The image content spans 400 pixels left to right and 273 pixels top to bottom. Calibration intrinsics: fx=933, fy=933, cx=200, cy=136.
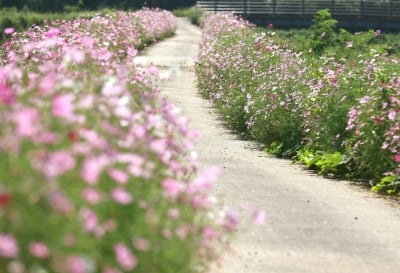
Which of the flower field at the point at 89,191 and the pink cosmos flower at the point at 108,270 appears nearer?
the flower field at the point at 89,191

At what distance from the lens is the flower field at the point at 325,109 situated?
11078 mm

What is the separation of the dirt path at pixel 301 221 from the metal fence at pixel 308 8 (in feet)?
215

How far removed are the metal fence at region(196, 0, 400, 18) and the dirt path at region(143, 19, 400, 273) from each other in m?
65.4

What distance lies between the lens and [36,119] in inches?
132

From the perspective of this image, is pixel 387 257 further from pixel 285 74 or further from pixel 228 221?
pixel 285 74

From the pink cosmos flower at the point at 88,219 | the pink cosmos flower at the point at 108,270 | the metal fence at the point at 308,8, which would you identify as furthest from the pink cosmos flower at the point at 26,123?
the metal fence at the point at 308,8

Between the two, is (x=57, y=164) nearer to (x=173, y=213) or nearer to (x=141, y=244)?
(x=141, y=244)

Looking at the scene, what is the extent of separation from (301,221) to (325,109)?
4.53m

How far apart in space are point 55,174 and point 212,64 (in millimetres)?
19681

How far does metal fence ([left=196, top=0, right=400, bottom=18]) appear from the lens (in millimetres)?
78812

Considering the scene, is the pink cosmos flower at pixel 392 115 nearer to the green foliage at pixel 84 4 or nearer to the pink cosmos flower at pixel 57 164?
the pink cosmos flower at pixel 57 164

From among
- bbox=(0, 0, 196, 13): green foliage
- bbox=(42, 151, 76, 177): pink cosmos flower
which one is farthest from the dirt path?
bbox=(0, 0, 196, 13): green foliage

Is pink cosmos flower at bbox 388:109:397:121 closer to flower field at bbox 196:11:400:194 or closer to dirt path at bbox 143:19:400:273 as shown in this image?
flower field at bbox 196:11:400:194

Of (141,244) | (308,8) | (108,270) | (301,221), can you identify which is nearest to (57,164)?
(108,270)
